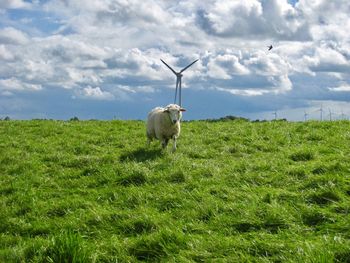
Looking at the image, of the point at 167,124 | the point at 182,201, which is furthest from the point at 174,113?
the point at 182,201

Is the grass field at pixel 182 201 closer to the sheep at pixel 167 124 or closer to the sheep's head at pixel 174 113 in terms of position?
the sheep at pixel 167 124

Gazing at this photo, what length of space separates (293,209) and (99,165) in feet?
23.5

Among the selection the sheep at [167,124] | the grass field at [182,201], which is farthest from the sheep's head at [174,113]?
the grass field at [182,201]

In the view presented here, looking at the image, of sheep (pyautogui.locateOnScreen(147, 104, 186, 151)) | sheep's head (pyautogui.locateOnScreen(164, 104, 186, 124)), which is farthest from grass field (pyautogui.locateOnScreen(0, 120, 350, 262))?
sheep's head (pyautogui.locateOnScreen(164, 104, 186, 124))

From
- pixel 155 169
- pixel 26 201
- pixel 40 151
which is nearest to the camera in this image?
pixel 26 201

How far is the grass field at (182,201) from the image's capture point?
7488mm

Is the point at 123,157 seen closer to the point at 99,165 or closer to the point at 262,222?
the point at 99,165

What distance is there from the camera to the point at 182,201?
10062 mm

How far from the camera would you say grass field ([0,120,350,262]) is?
7.49 meters

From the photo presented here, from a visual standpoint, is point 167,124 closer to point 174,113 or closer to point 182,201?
point 174,113

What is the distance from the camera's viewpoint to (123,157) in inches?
615

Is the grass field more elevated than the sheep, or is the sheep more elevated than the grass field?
the sheep

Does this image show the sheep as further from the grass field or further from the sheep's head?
the grass field

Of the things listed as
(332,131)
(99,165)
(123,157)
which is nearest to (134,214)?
(99,165)
